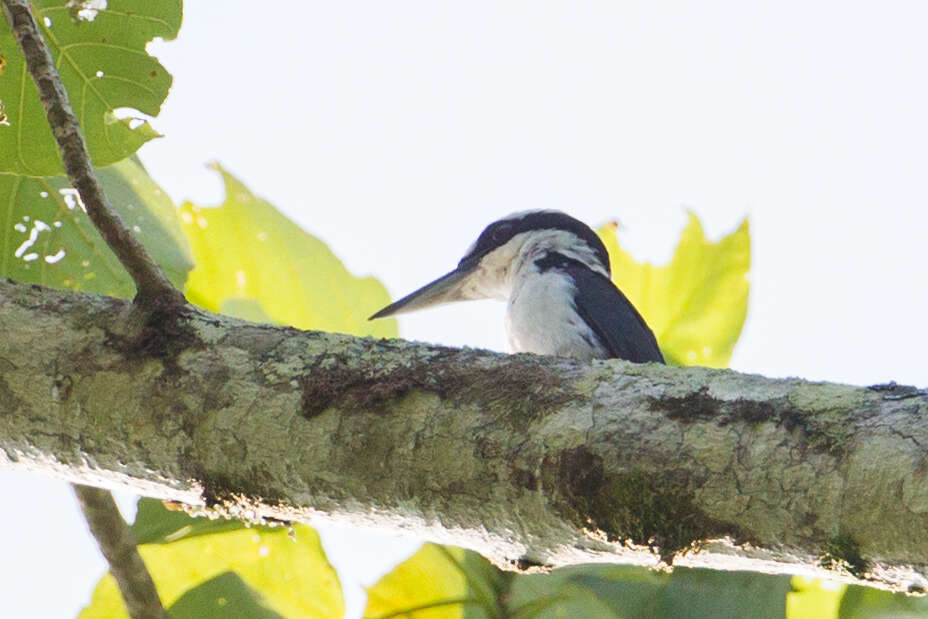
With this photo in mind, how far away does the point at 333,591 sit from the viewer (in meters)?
2.60

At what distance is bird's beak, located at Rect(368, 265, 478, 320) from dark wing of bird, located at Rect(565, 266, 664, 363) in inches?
27.1

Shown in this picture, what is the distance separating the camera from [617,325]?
377cm

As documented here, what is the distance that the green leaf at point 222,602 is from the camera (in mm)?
2469

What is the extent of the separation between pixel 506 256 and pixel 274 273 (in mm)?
1821

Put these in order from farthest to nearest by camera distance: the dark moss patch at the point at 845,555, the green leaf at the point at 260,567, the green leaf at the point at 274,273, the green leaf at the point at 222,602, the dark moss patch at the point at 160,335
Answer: the green leaf at the point at 274,273 → the green leaf at the point at 260,567 → the green leaf at the point at 222,602 → the dark moss patch at the point at 160,335 → the dark moss patch at the point at 845,555

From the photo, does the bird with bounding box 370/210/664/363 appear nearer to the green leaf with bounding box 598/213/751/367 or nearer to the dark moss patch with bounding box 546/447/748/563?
the green leaf with bounding box 598/213/751/367

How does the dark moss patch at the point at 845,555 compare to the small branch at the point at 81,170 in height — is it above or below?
below

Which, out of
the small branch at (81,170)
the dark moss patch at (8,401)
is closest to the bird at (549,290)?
the small branch at (81,170)

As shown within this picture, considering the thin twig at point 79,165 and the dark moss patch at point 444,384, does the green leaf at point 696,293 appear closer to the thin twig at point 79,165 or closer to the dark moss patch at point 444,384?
the dark moss patch at point 444,384

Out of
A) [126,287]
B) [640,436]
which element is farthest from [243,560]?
[640,436]

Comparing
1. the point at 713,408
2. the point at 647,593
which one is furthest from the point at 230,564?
the point at 713,408

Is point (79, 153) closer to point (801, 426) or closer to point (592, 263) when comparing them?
point (801, 426)

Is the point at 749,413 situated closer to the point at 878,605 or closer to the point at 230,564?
the point at 878,605

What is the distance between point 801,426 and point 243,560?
1666 mm
